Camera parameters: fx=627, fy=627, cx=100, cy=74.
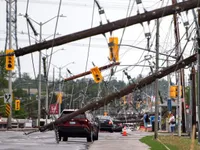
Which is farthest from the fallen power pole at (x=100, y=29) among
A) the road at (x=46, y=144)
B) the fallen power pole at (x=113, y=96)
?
the road at (x=46, y=144)

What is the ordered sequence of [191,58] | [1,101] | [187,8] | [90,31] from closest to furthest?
1. [90,31]
2. [187,8]
3. [191,58]
4. [1,101]

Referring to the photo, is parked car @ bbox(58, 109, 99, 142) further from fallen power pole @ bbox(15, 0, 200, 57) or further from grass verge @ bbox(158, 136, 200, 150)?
fallen power pole @ bbox(15, 0, 200, 57)

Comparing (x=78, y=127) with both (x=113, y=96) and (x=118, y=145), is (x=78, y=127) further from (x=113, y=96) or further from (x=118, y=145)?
(x=113, y=96)

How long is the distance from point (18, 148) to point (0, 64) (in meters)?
82.4

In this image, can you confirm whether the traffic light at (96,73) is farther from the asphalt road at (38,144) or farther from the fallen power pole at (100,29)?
the fallen power pole at (100,29)

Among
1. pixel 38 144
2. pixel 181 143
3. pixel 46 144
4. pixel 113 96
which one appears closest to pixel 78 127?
pixel 46 144

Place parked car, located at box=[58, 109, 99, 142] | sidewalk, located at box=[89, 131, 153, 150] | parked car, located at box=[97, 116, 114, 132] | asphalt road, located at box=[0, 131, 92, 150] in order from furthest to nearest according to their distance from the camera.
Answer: parked car, located at box=[97, 116, 114, 132] < parked car, located at box=[58, 109, 99, 142] < sidewalk, located at box=[89, 131, 153, 150] < asphalt road, located at box=[0, 131, 92, 150]

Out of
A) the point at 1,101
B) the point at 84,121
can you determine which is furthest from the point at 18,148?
the point at 1,101

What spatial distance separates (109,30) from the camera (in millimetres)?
16703

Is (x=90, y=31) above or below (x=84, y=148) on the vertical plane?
above

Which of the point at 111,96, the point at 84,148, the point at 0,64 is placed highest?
the point at 0,64

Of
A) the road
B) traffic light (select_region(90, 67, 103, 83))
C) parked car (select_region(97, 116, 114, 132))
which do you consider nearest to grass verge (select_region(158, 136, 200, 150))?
the road

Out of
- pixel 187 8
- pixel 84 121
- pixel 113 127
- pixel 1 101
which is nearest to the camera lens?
pixel 187 8

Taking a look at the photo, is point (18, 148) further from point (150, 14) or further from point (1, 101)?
point (1, 101)
